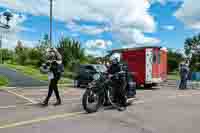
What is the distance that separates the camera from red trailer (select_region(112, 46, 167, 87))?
15.1 meters

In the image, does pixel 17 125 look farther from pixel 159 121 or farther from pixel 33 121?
pixel 159 121

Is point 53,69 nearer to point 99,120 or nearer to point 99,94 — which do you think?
point 99,94

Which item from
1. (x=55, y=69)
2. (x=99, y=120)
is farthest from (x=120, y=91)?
(x=55, y=69)

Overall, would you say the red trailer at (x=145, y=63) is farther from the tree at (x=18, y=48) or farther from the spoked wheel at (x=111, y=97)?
the tree at (x=18, y=48)

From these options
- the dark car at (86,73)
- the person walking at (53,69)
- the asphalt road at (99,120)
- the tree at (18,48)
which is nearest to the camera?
the asphalt road at (99,120)

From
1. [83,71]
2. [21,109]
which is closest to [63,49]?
[83,71]

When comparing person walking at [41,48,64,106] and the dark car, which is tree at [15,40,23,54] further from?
person walking at [41,48,64,106]

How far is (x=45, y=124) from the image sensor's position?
5.44 metres

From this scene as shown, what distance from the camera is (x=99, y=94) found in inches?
277

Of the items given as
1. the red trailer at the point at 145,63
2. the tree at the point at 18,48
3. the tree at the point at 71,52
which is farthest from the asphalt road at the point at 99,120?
the tree at the point at 18,48

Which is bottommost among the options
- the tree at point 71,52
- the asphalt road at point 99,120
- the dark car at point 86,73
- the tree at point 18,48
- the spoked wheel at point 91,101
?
the asphalt road at point 99,120

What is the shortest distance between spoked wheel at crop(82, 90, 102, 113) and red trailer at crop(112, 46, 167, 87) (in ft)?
26.3

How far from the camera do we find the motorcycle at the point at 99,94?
265 inches

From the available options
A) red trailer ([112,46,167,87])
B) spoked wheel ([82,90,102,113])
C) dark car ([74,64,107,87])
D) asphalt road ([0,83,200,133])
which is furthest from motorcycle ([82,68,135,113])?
red trailer ([112,46,167,87])
